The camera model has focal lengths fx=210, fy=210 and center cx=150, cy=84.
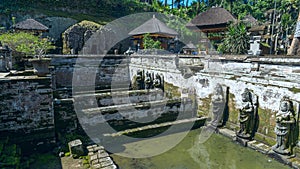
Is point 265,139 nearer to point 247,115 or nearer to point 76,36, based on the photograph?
point 247,115

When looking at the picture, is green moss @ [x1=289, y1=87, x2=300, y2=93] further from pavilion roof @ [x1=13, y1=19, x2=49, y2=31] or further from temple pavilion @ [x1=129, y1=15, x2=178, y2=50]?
pavilion roof @ [x1=13, y1=19, x2=49, y2=31]

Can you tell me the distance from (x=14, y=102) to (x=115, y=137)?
2.99 m

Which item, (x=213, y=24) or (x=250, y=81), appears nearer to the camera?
(x=250, y=81)

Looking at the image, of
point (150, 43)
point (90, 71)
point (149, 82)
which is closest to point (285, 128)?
point (149, 82)

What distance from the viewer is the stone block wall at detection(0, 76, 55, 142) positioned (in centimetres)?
560

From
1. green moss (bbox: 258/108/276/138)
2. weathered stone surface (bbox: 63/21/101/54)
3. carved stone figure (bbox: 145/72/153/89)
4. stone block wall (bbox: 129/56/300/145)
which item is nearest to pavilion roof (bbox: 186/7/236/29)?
weathered stone surface (bbox: 63/21/101/54)

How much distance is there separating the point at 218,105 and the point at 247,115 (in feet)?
4.14

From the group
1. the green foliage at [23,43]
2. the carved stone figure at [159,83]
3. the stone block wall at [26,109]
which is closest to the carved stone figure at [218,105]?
the carved stone figure at [159,83]

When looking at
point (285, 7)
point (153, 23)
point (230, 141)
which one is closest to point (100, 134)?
point (230, 141)

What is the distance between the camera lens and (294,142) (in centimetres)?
568

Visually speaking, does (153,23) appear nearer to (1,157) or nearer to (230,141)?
(230,141)

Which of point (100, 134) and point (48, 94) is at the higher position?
point (48, 94)

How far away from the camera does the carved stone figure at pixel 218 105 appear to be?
783 centimetres

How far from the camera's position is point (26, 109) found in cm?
583
